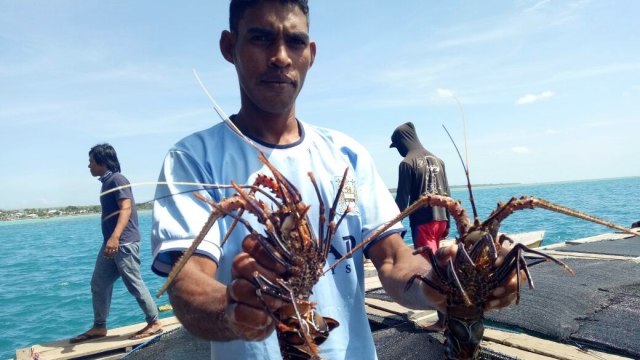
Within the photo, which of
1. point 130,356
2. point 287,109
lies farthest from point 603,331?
point 130,356

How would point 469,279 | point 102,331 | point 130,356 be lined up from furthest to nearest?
point 102,331 → point 130,356 → point 469,279

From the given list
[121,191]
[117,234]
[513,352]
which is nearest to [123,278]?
[117,234]

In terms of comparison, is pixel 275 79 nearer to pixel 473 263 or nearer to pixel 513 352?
pixel 473 263

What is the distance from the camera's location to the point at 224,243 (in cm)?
229

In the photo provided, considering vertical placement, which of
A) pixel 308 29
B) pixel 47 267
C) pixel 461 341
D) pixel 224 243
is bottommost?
pixel 47 267

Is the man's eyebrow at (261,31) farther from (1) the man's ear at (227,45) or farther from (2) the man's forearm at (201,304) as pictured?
(2) the man's forearm at (201,304)

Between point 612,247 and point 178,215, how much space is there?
11.1 metres

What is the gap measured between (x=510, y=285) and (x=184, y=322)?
62.4 inches

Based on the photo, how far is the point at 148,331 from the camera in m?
6.95

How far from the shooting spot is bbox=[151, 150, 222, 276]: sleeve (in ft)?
6.97

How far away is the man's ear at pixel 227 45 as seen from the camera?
265cm

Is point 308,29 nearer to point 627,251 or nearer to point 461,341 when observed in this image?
point 461,341

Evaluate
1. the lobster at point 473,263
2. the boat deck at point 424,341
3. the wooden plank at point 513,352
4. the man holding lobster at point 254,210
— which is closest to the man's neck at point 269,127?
the man holding lobster at point 254,210

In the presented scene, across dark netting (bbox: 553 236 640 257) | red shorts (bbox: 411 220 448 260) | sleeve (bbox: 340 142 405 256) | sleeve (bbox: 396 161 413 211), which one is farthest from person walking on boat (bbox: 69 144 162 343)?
dark netting (bbox: 553 236 640 257)
